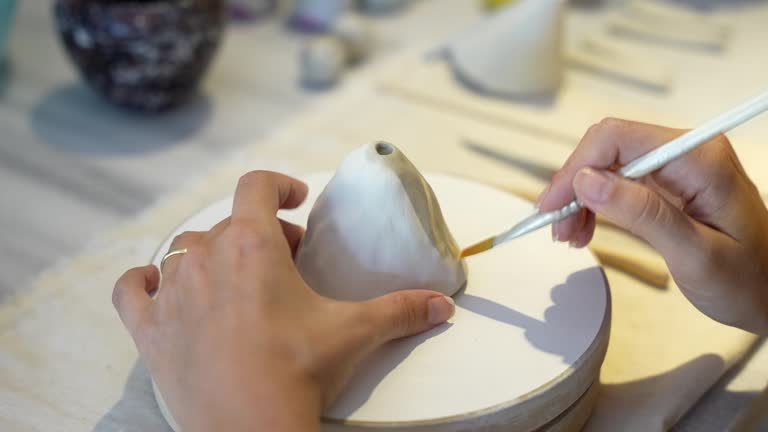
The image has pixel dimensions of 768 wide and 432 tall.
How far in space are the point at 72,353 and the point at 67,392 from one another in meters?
0.04

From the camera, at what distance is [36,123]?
2.97 ft

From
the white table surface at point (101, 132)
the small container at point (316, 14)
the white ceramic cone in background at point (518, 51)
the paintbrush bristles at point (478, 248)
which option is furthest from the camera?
the small container at point (316, 14)

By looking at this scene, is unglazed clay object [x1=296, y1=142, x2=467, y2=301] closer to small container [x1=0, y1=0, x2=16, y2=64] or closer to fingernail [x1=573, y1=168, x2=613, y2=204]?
fingernail [x1=573, y1=168, x2=613, y2=204]

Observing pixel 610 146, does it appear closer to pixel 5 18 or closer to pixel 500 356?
pixel 500 356

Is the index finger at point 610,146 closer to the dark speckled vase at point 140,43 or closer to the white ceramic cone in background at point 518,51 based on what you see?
the white ceramic cone in background at point 518,51

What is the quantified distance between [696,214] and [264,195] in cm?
27

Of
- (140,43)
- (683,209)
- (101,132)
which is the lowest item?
(101,132)

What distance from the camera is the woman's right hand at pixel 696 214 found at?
Result: 453 mm

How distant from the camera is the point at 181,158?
2.83 ft

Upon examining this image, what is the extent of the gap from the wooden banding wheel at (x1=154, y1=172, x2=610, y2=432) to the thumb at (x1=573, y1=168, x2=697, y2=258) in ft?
0.21

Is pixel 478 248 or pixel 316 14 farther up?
pixel 478 248

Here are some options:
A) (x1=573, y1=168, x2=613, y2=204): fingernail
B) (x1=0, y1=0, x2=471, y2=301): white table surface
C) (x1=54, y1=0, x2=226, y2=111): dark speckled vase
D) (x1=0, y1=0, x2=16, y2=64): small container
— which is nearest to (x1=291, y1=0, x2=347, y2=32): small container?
(x1=0, y1=0, x2=471, y2=301): white table surface

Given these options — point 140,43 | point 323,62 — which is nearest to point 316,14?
point 323,62

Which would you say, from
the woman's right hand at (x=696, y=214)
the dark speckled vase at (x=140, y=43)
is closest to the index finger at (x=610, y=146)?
the woman's right hand at (x=696, y=214)
